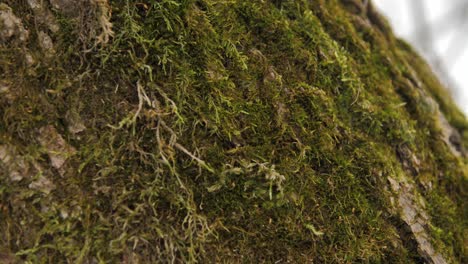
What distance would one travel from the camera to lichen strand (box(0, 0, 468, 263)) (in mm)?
1478

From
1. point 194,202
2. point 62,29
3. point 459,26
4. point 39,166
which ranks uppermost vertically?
point 459,26

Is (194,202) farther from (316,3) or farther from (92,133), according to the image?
(316,3)

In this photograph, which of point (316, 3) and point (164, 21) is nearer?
point (164, 21)

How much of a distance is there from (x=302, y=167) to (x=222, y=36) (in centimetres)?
78

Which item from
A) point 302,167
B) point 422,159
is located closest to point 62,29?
point 302,167

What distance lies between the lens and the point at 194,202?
159 cm

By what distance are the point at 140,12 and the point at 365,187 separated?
1.45 meters

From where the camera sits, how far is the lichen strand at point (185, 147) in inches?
58.2

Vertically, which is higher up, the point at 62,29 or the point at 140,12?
A: the point at 140,12

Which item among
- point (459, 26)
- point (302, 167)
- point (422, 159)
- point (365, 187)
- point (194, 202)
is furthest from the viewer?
point (459, 26)

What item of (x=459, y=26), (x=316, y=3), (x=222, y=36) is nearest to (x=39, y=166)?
(x=222, y=36)

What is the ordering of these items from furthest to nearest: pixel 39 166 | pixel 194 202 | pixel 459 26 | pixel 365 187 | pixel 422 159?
pixel 459 26 → pixel 422 159 → pixel 365 187 → pixel 194 202 → pixel 39 166

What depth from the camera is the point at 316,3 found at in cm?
240

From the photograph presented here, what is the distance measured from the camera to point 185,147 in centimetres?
162
